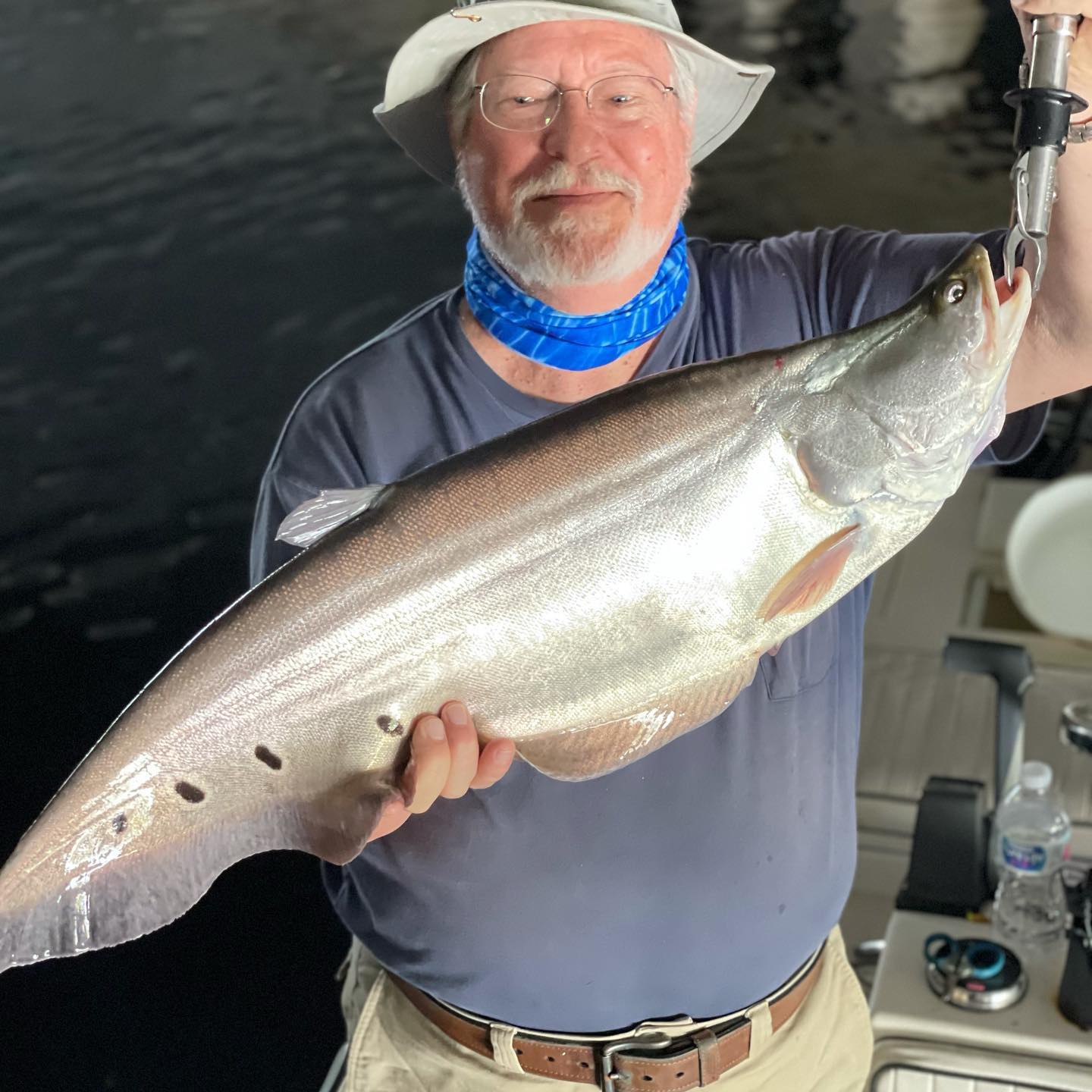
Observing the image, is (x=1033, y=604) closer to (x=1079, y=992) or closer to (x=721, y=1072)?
(x=1079, y=992)

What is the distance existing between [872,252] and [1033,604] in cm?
236

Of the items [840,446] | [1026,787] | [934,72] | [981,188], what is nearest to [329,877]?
[840,446]

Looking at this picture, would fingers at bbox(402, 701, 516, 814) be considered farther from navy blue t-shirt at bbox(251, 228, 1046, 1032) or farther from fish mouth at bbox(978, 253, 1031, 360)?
fish mouth at bbox(978, 253, 1031, 360)

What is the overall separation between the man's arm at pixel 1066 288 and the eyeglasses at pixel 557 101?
815mm

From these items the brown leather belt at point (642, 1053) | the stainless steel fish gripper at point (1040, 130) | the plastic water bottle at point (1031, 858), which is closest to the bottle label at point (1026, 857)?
the plastic water bottle at point (1031, 858)

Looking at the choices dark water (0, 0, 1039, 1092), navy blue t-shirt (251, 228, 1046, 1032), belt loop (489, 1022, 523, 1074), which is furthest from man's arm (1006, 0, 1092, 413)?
dark water (0, 0, 1039, 1092)

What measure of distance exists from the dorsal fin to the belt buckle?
4.36 feet

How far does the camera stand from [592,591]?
6.04 feet

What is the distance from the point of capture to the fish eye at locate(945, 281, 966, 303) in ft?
5.65

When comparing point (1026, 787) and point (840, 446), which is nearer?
point (840, 446)

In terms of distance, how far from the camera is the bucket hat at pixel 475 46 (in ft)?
8.11

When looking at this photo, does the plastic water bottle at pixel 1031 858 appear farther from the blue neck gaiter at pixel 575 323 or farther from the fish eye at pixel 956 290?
the fish eye at pixel 956 290

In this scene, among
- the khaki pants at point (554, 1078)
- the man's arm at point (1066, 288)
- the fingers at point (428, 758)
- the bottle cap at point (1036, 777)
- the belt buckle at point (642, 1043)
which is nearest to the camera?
the fingers at point (428, 758)

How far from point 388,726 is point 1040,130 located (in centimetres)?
132
